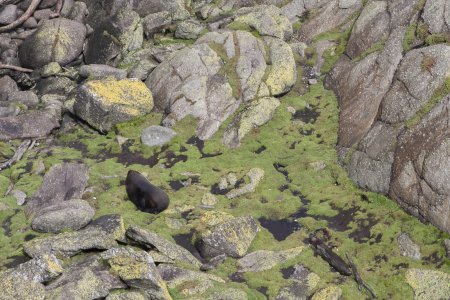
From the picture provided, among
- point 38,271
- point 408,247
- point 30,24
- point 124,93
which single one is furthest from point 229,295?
point 30,24

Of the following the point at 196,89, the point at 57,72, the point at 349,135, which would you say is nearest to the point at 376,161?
the point at 349,135

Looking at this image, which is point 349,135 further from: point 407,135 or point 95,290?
point 95,290

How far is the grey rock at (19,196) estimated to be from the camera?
35725 millimetres

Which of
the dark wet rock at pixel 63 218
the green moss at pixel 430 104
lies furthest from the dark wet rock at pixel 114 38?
the green moss at pixel 430 104

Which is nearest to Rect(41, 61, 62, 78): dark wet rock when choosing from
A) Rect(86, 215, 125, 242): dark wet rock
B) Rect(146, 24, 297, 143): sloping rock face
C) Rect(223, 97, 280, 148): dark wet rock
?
Rect(146, 24, 297, 143): sloping rock face

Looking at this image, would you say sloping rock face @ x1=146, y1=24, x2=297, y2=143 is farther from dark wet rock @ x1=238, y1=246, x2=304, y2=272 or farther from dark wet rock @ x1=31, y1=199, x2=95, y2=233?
dark wet rock @ x1=238, y1=246, x2=304, y2=272

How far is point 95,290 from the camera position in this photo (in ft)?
82.1

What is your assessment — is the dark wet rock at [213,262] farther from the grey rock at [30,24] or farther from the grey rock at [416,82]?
the grey rock at [30,24]

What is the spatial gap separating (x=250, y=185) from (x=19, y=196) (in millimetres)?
15259

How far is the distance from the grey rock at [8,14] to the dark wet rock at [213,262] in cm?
4219

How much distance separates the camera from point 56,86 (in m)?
52.6

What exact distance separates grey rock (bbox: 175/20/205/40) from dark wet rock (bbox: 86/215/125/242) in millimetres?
28929

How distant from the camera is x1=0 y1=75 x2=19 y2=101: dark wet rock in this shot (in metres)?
51.8

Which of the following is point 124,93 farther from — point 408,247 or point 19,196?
point 408,247
